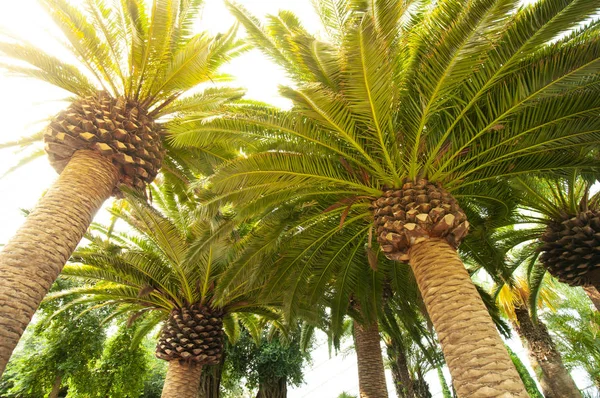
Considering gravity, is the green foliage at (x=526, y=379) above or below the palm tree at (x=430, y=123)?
above

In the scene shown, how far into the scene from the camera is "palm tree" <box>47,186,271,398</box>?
22.6 ft

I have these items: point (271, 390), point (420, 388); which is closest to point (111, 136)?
point (271, 390)

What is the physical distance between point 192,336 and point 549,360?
892 centimetres

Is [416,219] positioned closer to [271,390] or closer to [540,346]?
[540,346]

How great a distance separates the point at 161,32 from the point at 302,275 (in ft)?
14.3

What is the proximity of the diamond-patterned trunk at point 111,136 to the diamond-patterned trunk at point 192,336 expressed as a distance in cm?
313

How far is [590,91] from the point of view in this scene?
4.51 meters

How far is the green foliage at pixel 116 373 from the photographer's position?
12281 mm

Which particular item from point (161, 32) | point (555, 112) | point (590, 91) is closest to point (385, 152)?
point (555, 112)

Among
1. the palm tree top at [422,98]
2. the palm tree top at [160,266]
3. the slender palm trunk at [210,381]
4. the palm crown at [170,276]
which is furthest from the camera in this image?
the slender palm trunk at [210,381]

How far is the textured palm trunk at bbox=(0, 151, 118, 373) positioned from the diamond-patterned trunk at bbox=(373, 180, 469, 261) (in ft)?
11.9

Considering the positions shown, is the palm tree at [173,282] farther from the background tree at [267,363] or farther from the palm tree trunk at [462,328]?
the background tree at [267,363]

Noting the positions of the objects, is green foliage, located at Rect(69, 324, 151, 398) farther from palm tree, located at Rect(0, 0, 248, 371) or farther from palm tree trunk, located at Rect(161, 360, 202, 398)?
palm tree, located at Rect(0, 0, 248, 371)

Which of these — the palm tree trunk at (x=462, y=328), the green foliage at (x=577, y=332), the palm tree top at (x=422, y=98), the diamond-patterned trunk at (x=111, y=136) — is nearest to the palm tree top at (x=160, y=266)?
the diamond-patterned trunk at (x=111, y=136)
